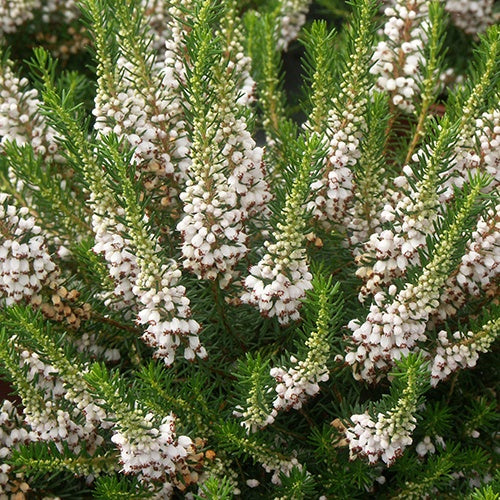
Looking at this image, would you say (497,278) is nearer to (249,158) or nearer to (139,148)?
(249,158)

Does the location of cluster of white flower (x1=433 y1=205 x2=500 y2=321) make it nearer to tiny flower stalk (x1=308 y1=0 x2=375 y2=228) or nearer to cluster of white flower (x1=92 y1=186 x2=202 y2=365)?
tiny flower stalk (x1=308 y1=0 x2=375 y2=228)

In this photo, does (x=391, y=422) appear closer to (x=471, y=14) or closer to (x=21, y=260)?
(x=21, y=260)

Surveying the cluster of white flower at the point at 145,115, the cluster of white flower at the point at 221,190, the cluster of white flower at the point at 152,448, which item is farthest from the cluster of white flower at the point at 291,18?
the cluster of white flower at the point at 152,448

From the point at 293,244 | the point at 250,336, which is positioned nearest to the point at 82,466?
the point at 250,336

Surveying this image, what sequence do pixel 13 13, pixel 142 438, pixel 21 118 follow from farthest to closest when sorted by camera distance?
pixel 13 13
pixel 21 118
pixel 142 438

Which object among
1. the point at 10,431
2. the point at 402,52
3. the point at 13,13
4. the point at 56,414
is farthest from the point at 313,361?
the point at 13,13

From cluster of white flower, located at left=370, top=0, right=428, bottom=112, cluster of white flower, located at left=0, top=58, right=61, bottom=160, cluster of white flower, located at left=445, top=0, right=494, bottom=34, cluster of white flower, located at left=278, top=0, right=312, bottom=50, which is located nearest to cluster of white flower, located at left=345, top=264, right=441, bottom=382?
cluster of white flower, located at left=370, top=0, right=428, bottom=112
